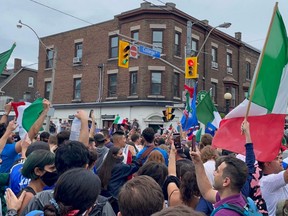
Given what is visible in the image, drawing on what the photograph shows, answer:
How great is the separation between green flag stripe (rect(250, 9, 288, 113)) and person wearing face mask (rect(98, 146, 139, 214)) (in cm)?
200

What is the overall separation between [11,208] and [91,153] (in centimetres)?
163

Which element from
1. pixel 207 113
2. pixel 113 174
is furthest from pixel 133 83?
pixel 113 174

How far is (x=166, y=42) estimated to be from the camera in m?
25.3

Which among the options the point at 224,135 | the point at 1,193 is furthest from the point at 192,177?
the point at 1,193

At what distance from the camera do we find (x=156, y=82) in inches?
997

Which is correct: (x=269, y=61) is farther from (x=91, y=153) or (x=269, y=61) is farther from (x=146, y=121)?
(x=146, y=121)

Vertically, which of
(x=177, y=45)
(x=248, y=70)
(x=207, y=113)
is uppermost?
(x=177, y=45)

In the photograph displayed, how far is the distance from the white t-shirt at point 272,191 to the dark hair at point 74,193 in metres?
2.17

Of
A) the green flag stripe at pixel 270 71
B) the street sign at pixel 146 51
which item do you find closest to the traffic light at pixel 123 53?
the street sign at pixel 146 51

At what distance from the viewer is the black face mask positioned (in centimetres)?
326

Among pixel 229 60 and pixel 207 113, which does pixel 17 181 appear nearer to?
pixel 207 113

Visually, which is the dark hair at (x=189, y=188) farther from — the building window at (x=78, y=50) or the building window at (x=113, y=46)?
the building window at (x=78, y=50)

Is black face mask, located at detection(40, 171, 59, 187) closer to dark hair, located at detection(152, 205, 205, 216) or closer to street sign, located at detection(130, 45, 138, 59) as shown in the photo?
dark hair, located at detection(152, 205, 205, 216)

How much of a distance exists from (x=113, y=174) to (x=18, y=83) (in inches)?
1698
